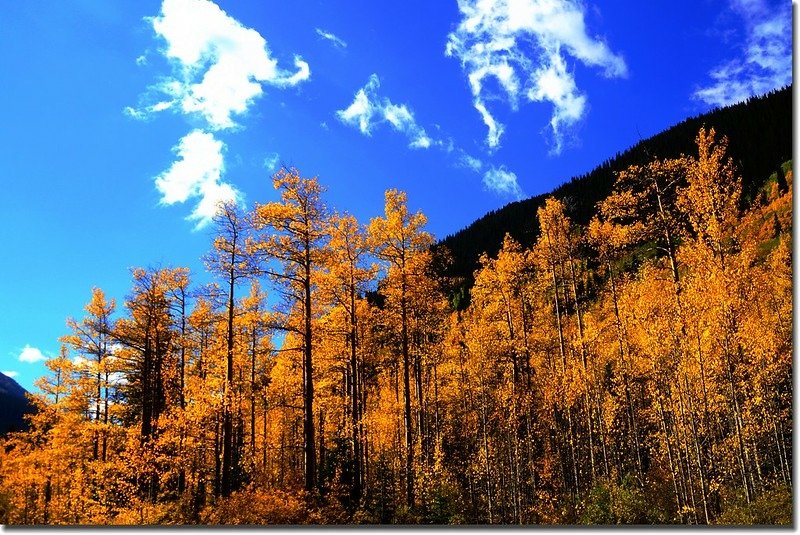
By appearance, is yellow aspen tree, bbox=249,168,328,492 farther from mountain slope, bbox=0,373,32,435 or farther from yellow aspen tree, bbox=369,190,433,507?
mountain slope, bbox=0,373,32,435

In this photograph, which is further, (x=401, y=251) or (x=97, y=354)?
(x=401, y=251)

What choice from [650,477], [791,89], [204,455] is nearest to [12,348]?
[204,455]

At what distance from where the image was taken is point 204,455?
13633 mm

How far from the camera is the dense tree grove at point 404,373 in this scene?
340 inches

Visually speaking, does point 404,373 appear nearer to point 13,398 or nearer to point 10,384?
point 10,384

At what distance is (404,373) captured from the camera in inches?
447

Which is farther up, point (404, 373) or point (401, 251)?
point (401, 251)

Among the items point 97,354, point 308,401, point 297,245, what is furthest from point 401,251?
point 97,354

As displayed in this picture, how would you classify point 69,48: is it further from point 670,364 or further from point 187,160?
point 670,364

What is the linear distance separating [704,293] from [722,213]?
2469 millimetres

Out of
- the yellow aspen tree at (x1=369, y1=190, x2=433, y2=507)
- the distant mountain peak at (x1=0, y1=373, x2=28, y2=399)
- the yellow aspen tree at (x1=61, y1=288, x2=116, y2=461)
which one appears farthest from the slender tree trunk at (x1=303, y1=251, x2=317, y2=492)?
the distant mountain peak at (x1=0, y1=373, x2=28, y2=399)

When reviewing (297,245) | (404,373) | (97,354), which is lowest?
(404,373)

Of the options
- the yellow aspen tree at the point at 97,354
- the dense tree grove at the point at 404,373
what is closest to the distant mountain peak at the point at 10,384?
the dense tree grove at the point at 404,373

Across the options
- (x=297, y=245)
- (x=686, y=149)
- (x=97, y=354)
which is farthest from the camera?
(x=97, y=354)
